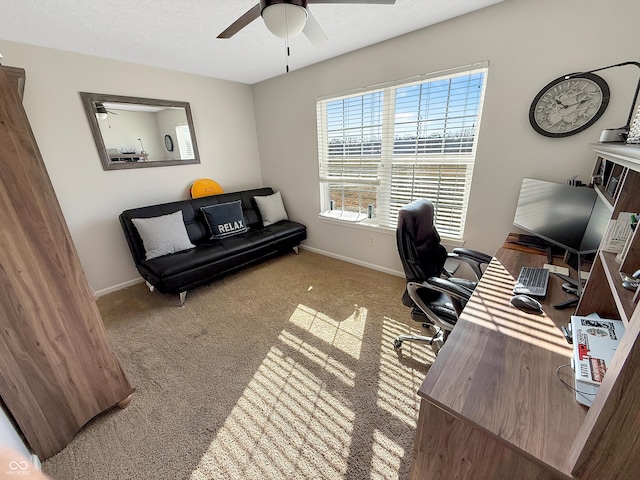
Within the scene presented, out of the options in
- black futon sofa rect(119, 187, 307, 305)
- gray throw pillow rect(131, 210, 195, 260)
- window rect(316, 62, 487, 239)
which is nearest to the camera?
window rect(316, 62, 487, 239)

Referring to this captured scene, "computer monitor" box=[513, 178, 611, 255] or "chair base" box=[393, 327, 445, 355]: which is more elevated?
"computer monitor" box=[513, 178, 611, 255]

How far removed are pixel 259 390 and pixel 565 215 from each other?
2.25 meters

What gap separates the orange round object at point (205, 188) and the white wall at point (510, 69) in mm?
1692

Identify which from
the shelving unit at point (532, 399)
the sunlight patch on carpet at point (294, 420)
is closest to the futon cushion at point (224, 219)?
the sunlight patch on carpet at point (294, 420)

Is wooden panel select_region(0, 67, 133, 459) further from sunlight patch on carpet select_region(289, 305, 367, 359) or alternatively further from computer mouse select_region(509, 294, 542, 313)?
computer mouse select_region(509, 294, 542, 313)

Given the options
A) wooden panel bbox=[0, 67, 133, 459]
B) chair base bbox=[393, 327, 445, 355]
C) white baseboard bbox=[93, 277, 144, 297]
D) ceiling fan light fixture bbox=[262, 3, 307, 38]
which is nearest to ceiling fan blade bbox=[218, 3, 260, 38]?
ceiling fan light fixture bbox=[262, 3, 307, 38]

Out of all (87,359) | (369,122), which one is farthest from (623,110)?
(87,359)

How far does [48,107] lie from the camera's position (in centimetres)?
225

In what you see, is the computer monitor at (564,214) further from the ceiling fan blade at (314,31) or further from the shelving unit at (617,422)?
the ceiling fan blade at (314,31)

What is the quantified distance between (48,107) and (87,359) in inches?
93.7

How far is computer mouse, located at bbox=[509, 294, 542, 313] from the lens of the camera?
113 cm

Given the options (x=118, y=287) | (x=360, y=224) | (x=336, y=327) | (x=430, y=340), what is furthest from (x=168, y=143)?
(x=430, y=340)

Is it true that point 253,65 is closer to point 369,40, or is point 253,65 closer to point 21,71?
point 369,40

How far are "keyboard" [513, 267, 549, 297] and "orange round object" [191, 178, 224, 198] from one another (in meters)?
3.39
